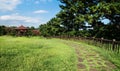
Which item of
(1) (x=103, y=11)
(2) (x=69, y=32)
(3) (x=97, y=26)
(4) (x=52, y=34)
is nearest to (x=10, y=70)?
(1) (x=103, y=11)

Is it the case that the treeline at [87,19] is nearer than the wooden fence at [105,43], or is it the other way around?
the wooden fence at [105,43]

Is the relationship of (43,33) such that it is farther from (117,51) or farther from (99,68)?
(99,68)

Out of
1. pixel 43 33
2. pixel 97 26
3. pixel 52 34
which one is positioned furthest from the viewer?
pixel 43 33

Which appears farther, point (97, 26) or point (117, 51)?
point (97, 26)

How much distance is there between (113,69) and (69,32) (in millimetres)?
26178

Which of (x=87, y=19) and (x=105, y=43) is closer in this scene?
(x=105, y=43)

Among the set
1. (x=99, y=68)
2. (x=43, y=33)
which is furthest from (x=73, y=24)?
(x=99, y=68)

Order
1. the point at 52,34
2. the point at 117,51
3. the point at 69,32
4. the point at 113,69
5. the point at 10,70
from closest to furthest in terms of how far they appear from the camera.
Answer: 1. the point at 10,70
2. the point at 113,69
3. the point at 117,51
4. the point at 69,32
5. the point at 52,34

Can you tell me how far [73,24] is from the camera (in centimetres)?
3600

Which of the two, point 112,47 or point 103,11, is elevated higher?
point 103,11

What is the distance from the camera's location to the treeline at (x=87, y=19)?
2761 centimetres

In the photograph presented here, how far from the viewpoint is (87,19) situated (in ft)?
97.9

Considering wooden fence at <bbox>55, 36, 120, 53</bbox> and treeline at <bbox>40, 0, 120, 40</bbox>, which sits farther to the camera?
treeline at <bbox>40, 0, 120, 40</bbox>

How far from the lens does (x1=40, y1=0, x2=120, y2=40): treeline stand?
27611 millimetres
